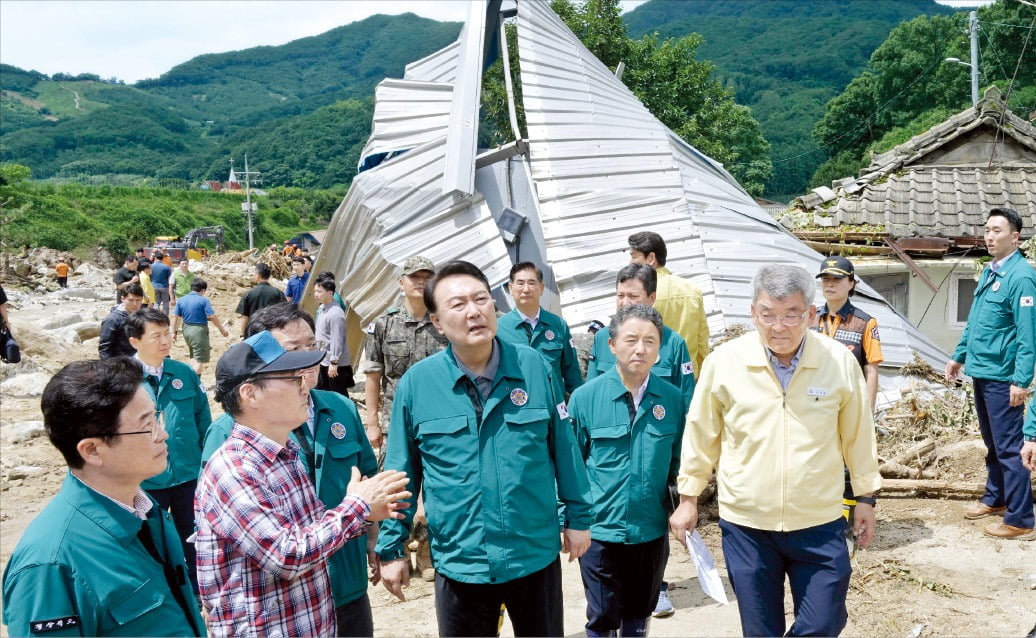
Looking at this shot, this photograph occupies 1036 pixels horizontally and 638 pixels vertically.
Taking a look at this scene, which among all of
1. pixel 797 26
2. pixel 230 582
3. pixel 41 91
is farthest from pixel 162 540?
pixel 41 91

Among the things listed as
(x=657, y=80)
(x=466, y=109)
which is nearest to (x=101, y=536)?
(x=466, y=109)

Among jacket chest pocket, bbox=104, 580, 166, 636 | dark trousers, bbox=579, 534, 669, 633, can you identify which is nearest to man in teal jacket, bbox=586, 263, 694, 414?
dark trousers, bbox=579, 534, 669, 633

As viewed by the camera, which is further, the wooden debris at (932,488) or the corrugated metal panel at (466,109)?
the corrugated metal panel at (466,109)

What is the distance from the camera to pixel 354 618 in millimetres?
3061

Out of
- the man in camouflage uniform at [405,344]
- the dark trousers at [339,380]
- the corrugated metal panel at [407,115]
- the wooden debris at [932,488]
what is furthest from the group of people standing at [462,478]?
the corrugated metal panel at [407,115]

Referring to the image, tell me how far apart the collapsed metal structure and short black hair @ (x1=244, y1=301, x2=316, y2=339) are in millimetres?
4675

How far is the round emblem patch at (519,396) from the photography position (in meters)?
2.98

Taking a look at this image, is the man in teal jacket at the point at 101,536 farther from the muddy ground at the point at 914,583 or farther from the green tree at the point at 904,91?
the green tree at the point at 904,91

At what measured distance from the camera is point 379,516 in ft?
8.20

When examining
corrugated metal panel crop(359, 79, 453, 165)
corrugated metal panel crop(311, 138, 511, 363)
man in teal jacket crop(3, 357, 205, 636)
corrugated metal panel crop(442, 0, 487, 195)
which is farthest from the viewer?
corrugated metal panel crop(359, 79, 453, 165)

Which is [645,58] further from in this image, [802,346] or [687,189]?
[802,346]

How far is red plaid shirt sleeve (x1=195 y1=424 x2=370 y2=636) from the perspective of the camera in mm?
2289

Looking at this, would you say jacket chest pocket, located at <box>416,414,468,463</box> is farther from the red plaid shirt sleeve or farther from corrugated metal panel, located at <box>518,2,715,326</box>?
corrugated metal panel, located at <box>518,2,715,326</box>

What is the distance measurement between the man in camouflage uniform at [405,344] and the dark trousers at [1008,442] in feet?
11.6
